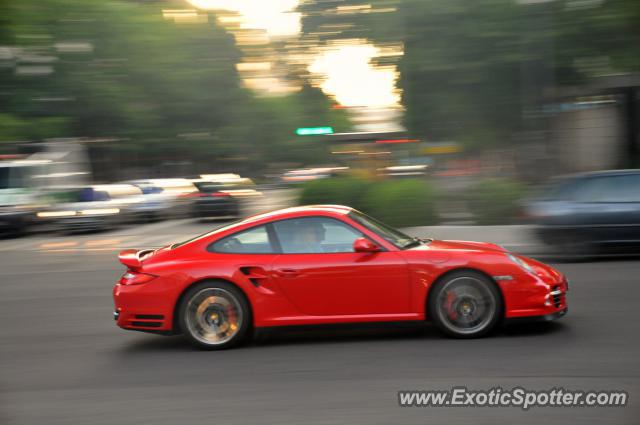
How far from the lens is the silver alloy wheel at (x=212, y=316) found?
7207mm

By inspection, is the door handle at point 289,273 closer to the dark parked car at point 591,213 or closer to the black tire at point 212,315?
the black tire at point 212,315

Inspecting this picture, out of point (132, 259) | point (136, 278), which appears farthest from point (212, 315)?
point (132, 259)

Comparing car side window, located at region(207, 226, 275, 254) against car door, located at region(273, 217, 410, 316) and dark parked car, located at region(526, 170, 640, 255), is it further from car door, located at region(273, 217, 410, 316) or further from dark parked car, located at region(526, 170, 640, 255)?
dark parked car, located at region(526, 170, 640, 255)

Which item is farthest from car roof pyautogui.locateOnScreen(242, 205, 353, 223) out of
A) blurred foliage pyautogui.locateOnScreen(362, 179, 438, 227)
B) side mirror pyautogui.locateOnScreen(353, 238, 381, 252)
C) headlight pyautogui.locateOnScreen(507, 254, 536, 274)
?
blurred foliage pyautogui.locateOnScreen(362, 179, 438, 227)

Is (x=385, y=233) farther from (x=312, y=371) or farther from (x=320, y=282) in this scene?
(x=312, y=371)

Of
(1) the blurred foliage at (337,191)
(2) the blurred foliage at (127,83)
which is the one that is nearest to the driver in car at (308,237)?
(1) the blurred foliage at (337,191)

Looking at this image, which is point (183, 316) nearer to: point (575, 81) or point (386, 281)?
point (386, 281)

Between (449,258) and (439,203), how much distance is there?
565 inches

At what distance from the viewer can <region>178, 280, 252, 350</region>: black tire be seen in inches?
283

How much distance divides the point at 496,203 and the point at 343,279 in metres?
13.8

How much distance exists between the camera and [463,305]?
698 centimetres

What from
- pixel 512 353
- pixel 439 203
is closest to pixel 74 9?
pixel 439 203

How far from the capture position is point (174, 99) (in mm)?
48625

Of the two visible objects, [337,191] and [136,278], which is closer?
[136,278]
